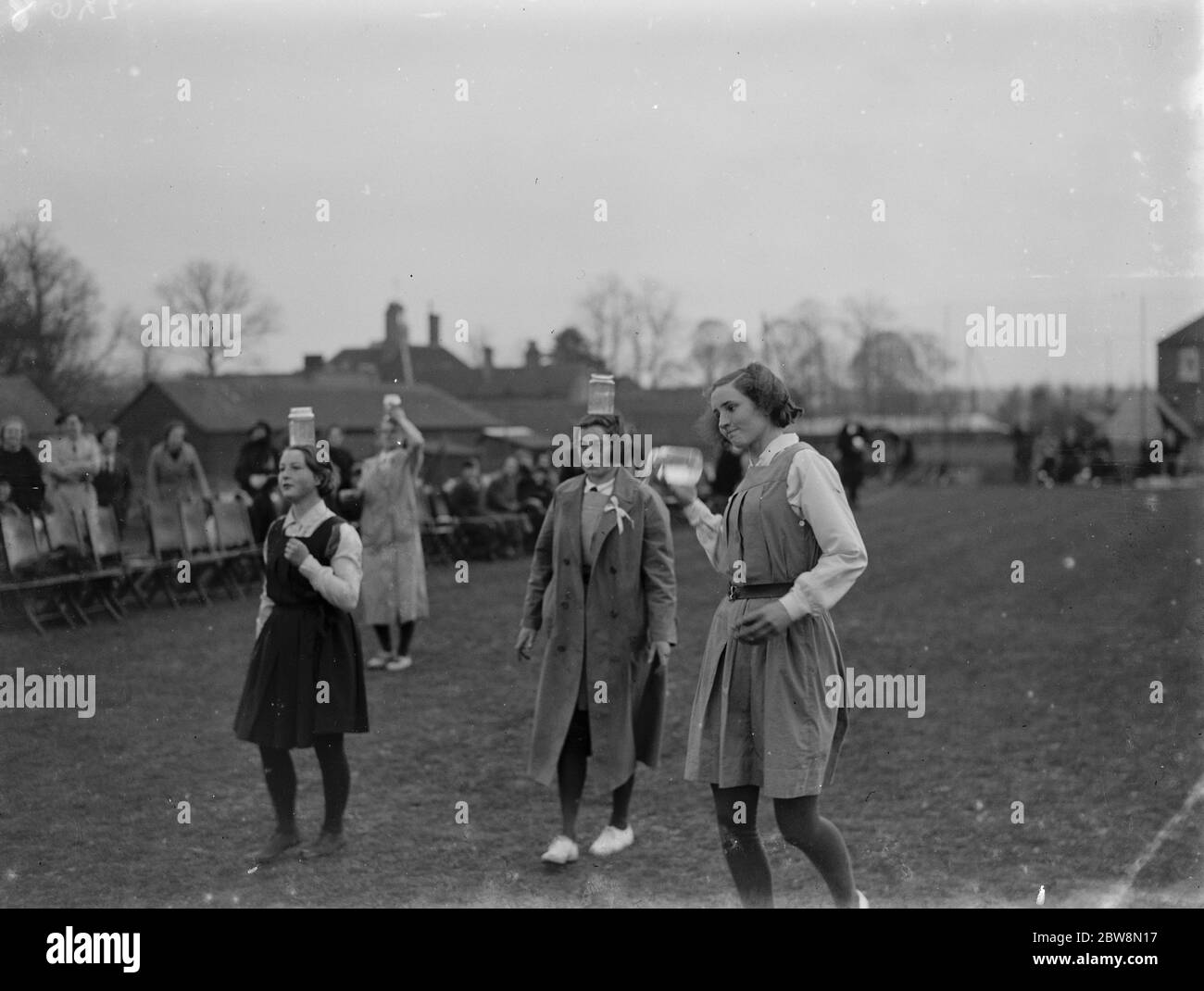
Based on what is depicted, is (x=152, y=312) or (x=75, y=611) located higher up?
(x=152, y=312)

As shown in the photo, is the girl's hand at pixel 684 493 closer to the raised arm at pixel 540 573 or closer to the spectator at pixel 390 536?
the raised arm at pixel 540 573

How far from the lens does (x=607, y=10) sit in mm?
5730

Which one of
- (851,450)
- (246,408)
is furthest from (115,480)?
(851,450)

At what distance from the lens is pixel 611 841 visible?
5.59 metres

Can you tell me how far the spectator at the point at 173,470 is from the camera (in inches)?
462

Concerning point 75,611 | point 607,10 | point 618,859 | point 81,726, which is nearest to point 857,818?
point 618,859

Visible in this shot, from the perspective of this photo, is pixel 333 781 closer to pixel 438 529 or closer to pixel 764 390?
pixel 764 390

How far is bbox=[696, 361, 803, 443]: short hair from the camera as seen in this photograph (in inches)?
173

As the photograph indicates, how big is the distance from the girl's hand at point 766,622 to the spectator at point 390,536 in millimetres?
5802

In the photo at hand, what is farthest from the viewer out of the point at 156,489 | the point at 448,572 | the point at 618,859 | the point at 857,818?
the point at 448,572

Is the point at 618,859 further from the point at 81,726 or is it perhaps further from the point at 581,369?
the point at 581,369

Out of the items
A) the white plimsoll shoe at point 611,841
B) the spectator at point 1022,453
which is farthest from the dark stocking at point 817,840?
the spectator at point 1022,453

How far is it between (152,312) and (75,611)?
141 inches

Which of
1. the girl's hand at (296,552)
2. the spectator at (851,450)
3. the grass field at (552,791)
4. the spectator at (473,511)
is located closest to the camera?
the grass field at (552,791)
